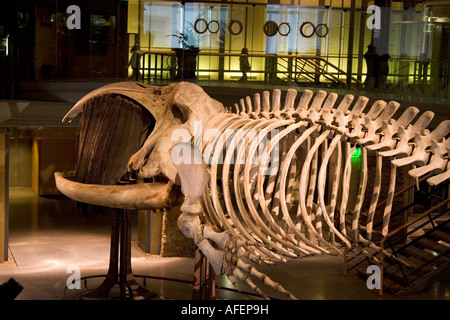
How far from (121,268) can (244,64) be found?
142 inches

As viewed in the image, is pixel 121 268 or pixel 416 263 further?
pixel 416 263

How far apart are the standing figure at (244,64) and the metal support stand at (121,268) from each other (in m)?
3.01

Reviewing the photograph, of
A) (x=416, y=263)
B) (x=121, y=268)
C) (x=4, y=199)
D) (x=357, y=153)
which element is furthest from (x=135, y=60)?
(x=416, y=263)

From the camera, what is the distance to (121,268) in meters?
8.05

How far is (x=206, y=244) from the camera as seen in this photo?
631 cm

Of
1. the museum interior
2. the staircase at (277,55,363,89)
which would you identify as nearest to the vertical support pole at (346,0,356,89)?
the museum interior

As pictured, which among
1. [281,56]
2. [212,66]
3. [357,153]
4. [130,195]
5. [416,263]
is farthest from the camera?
[357,153]

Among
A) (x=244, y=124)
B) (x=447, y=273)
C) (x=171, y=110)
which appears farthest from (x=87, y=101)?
(x=447, y=273)

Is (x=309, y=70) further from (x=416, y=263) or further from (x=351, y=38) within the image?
(x=416, y=263)

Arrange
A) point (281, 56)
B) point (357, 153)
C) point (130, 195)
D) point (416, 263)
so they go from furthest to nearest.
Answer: point (357, 153)
point (281, 56)
point (416, 263)
point (130, 195)

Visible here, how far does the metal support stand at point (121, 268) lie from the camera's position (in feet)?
26.2

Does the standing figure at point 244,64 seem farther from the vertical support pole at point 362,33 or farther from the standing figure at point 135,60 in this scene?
the vertical support pole at point 362,33

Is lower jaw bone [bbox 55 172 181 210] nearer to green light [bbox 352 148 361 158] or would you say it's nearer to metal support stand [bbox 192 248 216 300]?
metal support stand [bbox 192 248 216 300]

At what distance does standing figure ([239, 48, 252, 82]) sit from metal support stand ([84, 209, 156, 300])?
3006 mm
